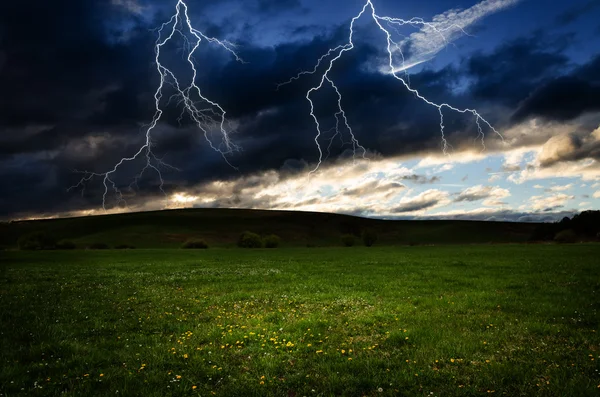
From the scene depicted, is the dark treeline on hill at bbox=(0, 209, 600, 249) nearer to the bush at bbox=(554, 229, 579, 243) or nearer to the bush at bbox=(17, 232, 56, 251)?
the bush at bbox=(17, 232, 56, 251)

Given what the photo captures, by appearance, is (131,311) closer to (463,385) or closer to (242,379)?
(242,379)

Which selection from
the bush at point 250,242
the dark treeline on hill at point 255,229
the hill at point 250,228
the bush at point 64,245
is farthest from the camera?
the hill at point 250,228

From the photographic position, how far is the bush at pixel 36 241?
7288cm

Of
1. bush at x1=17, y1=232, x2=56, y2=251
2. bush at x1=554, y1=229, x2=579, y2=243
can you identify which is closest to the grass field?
bush at x1=17, y1=232, x2=56, y2=251

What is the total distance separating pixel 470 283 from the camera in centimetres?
2020

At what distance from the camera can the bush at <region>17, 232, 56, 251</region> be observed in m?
72.9

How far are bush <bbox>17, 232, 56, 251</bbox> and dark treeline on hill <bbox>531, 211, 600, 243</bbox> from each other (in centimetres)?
10189

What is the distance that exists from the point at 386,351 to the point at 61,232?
139447mm

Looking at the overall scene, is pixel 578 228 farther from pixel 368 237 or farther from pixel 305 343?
pixel 305 343

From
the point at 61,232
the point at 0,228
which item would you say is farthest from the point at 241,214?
the point at 0,228

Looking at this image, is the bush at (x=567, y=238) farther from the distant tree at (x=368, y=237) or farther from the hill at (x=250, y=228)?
the hill at (x=250, y=228)

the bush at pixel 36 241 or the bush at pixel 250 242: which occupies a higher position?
the bush at pixel 36 241

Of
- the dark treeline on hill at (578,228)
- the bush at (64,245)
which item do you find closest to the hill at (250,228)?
the dark treeline on hill at (578,228)

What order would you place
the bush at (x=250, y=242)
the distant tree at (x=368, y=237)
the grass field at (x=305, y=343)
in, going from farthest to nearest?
the distant tree at (x=368, y=237), the bush at (x=250, y=242), the grass field at (x=305, y=343)
